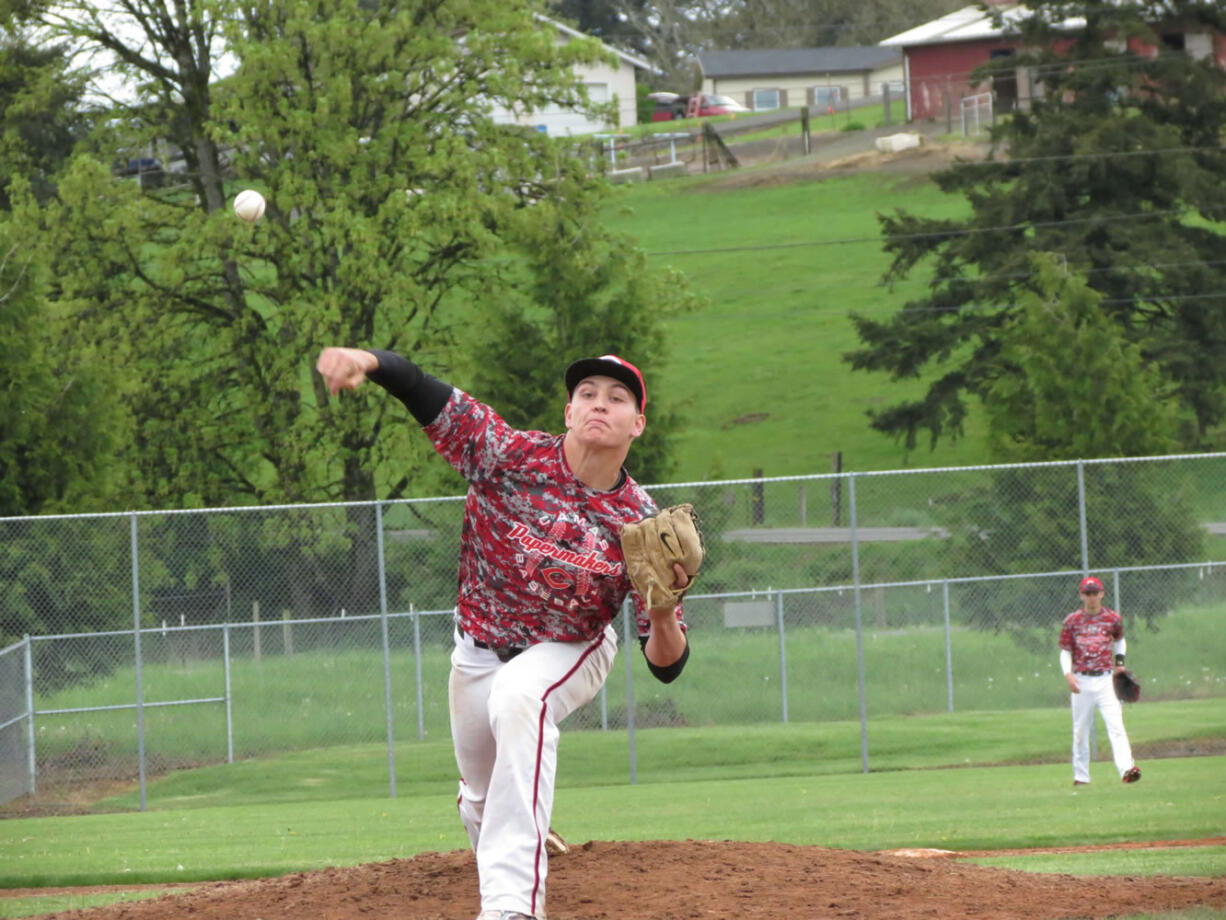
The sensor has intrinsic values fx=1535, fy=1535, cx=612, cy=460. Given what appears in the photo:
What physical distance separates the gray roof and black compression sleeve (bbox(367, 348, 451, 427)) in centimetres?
6528

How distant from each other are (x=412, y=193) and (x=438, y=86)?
221 cm

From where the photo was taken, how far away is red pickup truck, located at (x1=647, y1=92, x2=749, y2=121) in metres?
67.5

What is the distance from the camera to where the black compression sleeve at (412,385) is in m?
4.99

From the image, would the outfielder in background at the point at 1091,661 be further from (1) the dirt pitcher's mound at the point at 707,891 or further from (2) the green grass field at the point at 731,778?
(1) the dirt pitcher's mound at the point at 707,891

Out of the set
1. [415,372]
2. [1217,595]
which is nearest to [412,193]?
[1217,595]

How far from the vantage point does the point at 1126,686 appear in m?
12.2

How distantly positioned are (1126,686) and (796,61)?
6055cm

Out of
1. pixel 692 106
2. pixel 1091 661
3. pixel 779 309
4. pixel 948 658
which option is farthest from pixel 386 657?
pixel 692 106

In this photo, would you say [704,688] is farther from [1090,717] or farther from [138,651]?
[138,651]

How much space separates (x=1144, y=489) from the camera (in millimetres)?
15766

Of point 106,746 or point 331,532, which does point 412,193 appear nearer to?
point 331,532

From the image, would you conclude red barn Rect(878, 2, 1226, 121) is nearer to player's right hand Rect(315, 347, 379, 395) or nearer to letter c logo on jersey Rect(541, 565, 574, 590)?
letter c logo on jersey Rect(541, 565, 574, 590)

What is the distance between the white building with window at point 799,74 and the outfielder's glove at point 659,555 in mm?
64010

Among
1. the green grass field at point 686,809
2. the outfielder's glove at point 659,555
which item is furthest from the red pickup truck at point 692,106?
the outfielder's glove at point 659,555
